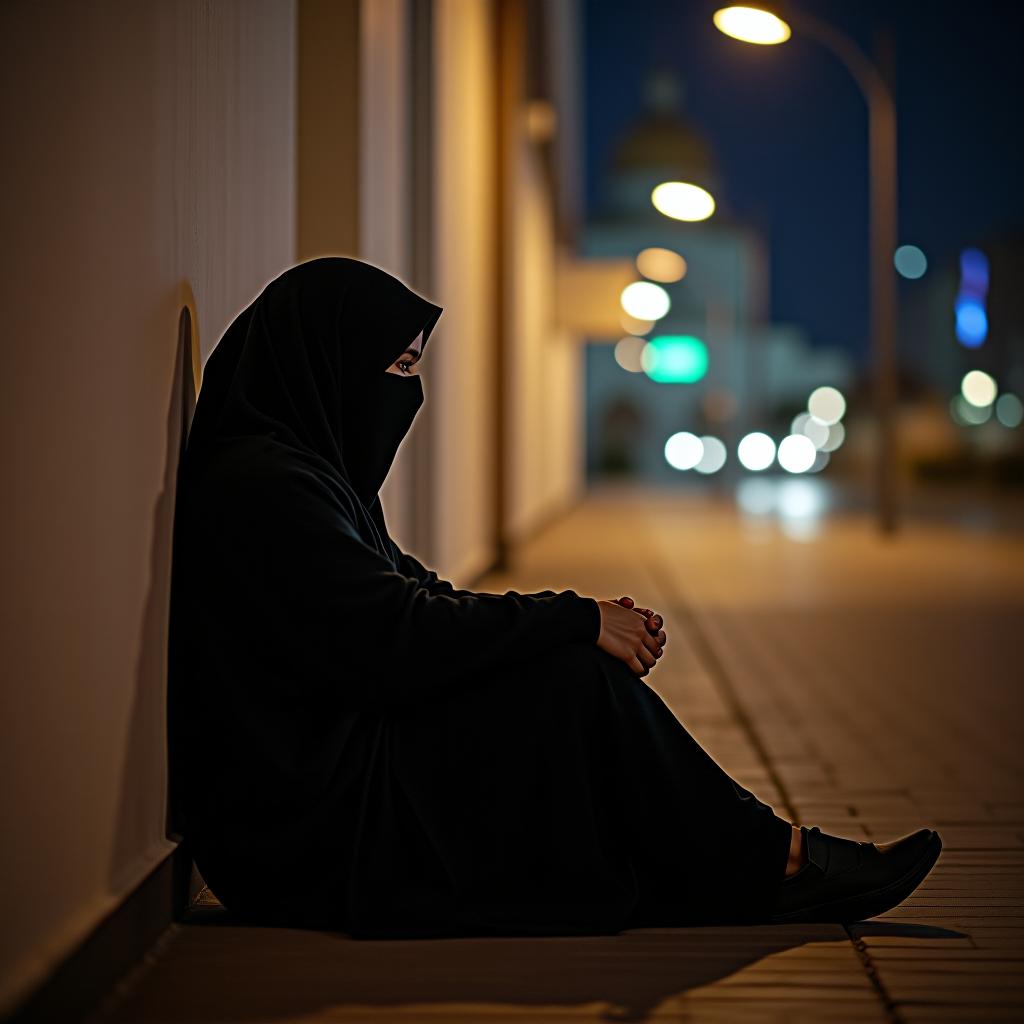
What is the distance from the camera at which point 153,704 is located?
134 inches

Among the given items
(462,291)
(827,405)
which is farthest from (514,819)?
(827,405)

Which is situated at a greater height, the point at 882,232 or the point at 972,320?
the point at 972,320

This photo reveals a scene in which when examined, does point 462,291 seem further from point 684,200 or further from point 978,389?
point 978,389

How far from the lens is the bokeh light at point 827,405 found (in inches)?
3312

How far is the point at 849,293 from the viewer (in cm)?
12150

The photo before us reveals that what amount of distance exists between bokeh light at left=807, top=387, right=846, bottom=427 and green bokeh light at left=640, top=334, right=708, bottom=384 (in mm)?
14292

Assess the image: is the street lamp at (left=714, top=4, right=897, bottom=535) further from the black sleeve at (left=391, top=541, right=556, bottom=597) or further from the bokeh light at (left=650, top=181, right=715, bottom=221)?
the black sleeve at (left=391, top=541, right=556, bottom=597)

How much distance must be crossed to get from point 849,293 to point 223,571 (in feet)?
399

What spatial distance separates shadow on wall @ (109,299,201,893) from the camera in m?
3.20

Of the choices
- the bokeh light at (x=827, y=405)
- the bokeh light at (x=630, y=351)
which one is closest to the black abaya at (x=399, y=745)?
the bokeh light at (x=630, y=351)

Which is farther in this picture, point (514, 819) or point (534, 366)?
point (534, 366)

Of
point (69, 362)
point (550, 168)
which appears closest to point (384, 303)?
point (69, 362)

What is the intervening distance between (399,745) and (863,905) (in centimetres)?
99

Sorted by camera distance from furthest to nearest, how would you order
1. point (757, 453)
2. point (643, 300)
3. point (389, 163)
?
point (757, 453) < point (643, 300) < point (389, 163)
